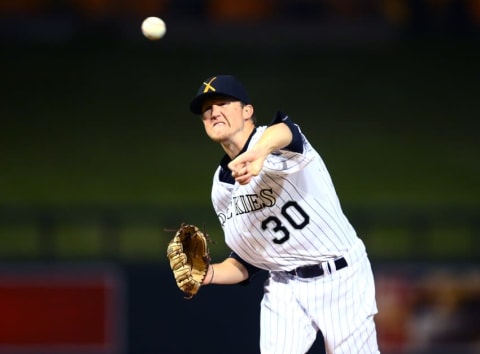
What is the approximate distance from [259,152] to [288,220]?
83cm

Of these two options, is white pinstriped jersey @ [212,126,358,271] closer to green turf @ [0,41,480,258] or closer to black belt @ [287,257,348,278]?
black belt @ [287,257,348,278]

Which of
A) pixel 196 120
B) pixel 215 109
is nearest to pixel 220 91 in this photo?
pixel 215 109

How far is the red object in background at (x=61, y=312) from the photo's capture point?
967 centimetres

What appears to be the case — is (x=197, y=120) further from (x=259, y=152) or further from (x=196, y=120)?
(x=259, y=152)

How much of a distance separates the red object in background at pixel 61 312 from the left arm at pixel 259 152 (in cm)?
497

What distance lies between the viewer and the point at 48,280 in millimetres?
9695

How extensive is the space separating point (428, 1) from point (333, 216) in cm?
1350

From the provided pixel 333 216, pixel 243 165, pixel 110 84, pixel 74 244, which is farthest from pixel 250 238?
pixel 110 84

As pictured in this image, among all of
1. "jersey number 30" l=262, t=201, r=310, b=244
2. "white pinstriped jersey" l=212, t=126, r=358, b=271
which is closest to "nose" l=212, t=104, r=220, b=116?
"white pinstriped jersey" l=212, t=126, r=358, b=271

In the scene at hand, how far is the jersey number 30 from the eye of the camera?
213 inches

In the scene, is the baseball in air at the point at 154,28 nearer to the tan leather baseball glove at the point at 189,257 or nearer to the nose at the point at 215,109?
the nose at the point at 215,109

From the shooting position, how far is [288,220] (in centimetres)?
543

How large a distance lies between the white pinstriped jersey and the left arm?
0.31 meters

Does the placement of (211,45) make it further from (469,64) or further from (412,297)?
(412,297)
